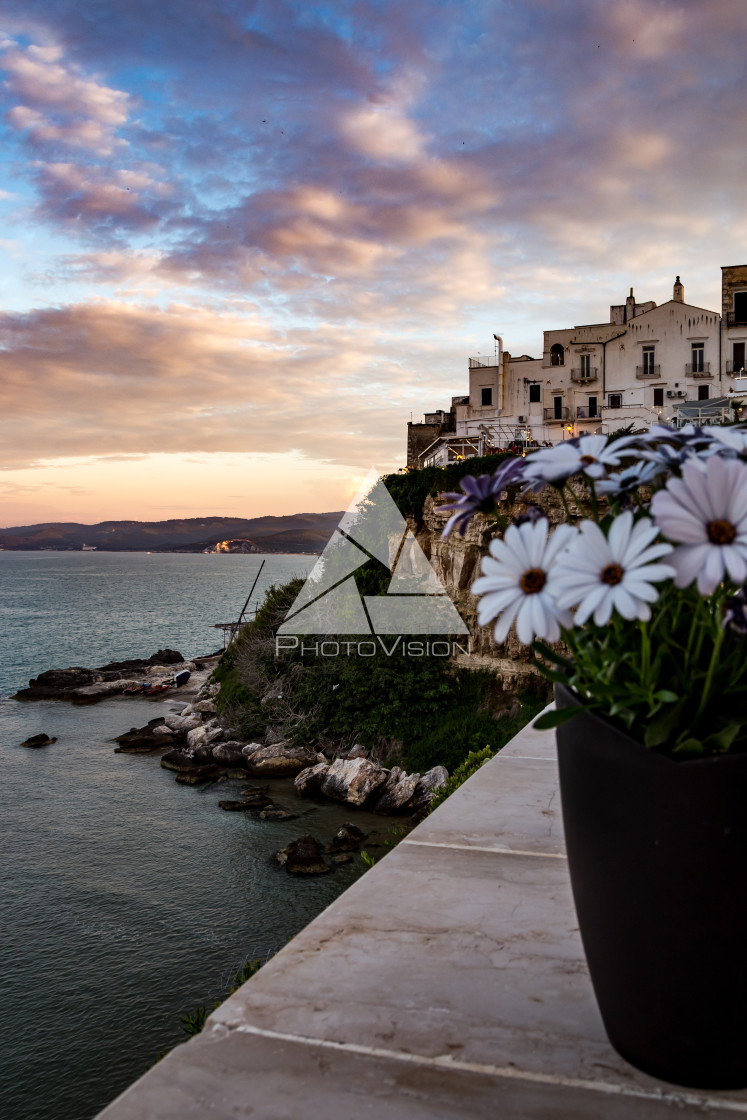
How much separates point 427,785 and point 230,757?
22.9 ft

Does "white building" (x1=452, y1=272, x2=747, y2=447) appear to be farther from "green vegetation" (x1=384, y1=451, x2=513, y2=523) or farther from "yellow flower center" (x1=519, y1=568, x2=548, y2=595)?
"yellow flower center" (x1=519, y1=568, x2=548, y2=595)

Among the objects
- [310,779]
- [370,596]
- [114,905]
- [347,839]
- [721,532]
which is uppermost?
[721,532]

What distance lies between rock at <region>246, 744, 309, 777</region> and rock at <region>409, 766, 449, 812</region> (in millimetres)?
4250

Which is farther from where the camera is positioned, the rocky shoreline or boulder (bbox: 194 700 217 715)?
boulder (bbox: 194 700 217 715)

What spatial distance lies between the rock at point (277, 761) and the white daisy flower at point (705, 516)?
70.8 ft

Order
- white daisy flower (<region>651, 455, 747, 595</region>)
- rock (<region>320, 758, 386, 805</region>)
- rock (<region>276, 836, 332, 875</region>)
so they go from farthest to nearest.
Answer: rock (<region>320, 758, 386, 805</region>) → rock (<region>276, 836, 332, 875</region>) → white daisy flower (<region>651, 455, 747, 595</region>)

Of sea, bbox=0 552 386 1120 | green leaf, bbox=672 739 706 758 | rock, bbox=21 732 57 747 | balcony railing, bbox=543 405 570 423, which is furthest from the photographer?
balcony railing, bbox=543 405 570 423

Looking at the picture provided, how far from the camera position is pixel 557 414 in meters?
30.3

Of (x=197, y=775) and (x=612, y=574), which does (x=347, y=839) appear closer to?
(x=197, y=775)

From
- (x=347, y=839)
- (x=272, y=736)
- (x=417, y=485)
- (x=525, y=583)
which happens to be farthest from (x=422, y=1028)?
(x=272, y=736)

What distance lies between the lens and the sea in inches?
415

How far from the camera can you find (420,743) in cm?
2039

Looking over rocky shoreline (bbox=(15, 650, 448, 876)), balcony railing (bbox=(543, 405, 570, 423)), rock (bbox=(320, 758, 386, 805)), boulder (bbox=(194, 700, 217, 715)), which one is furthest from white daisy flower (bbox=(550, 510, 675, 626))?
balcony railing (bbox=(543, 405, 570, 423))

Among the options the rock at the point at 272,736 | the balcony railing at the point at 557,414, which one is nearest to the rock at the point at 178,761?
the rock at the point at 272,736
